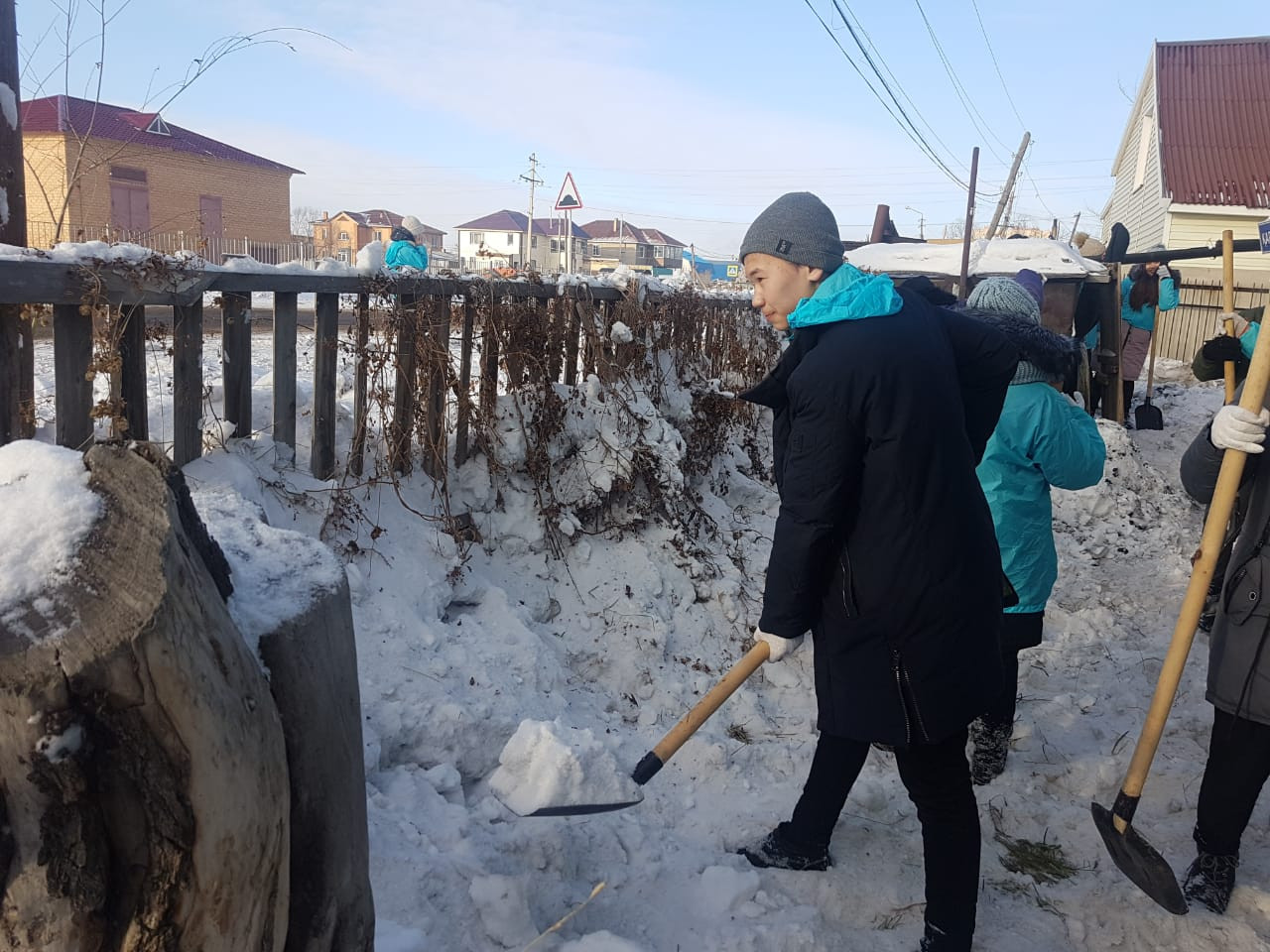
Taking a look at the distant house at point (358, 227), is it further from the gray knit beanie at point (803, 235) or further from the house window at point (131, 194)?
the gray knit beanie at point (803, 235)

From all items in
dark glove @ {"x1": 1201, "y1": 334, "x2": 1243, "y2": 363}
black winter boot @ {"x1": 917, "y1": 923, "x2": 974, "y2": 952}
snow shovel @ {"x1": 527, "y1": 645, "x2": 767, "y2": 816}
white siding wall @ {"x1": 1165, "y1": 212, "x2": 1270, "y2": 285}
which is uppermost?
white siding wall @ {"x1": 1165, "y1": 212, "x2": 1270, "y2": 285}

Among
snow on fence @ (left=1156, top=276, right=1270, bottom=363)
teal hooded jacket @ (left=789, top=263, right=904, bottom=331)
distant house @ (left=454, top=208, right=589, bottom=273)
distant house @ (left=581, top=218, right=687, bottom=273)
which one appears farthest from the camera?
distant house @ (left=581, top=218, right=687, bottom=273)

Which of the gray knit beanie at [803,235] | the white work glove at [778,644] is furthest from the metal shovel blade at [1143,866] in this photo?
the gray knit beanie at [803,235]

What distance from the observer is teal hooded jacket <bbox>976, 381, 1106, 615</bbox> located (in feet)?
10.6

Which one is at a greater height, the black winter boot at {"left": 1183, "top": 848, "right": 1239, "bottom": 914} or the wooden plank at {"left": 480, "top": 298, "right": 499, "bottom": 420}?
the wooden plank at {"left": 480, "top": 298, "right": 499, "bottom": 420}

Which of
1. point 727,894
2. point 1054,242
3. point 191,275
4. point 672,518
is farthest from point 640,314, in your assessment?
point 1054,242

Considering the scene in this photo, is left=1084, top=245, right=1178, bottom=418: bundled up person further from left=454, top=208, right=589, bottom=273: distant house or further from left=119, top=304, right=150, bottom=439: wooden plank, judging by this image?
left=454, top=208, right=589, bottom=273: distant house

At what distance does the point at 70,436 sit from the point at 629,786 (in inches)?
89.4

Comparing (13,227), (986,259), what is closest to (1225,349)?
(13,227)

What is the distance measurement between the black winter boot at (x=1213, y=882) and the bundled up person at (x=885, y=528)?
0.92m

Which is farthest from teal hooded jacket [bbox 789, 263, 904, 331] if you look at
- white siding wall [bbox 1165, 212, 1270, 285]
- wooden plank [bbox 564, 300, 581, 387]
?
white siding wall [bbox 1165, 212, 1270, 285]

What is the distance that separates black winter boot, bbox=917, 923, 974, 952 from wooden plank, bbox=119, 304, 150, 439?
3.12m

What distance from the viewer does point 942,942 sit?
8.13 ft

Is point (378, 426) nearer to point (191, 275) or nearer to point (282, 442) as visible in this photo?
point (282, 442)
